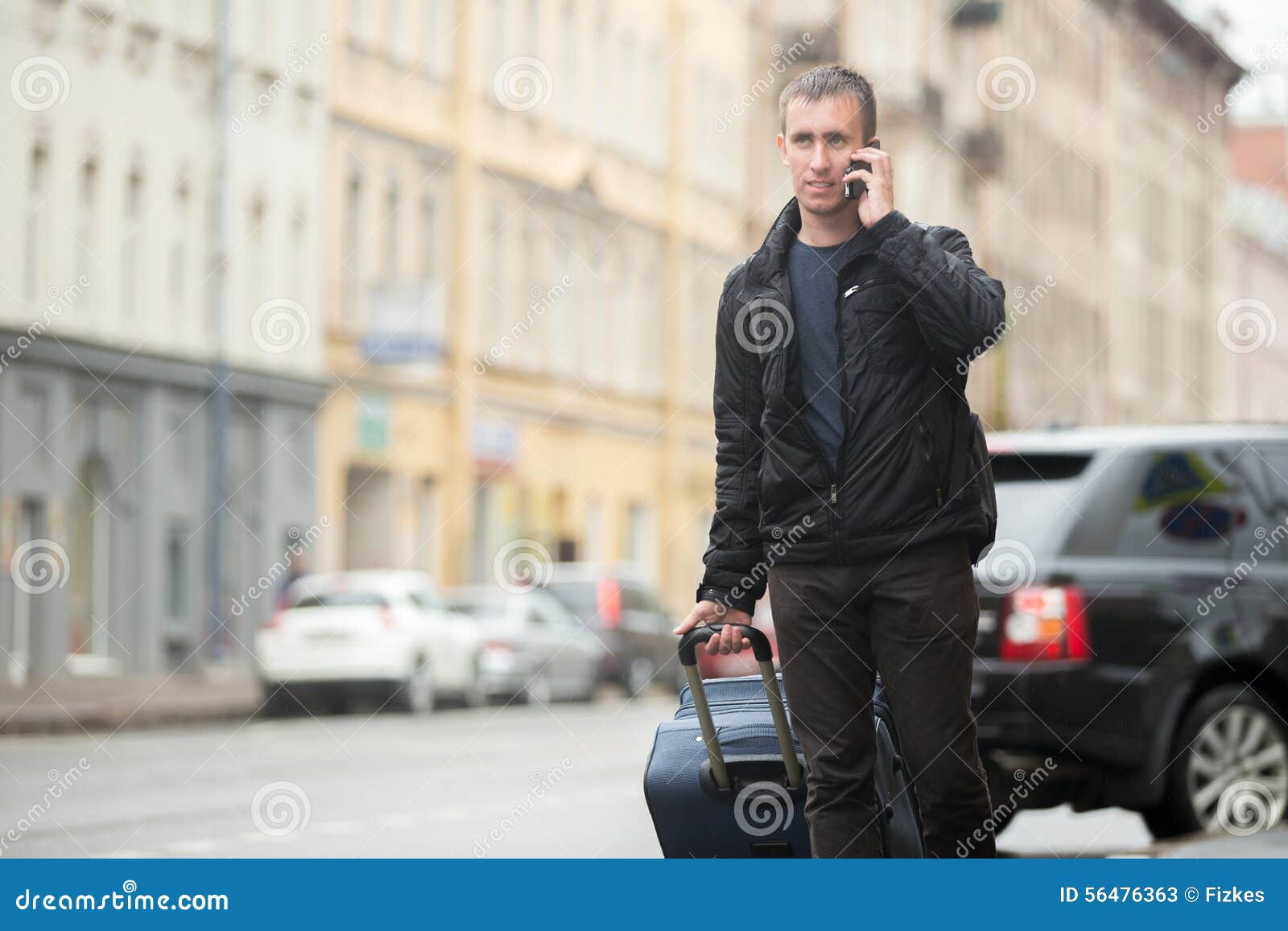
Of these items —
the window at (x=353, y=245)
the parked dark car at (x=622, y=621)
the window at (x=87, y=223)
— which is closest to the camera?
the window at (x=87, y=223)

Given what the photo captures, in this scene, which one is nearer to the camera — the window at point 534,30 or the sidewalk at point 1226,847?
the sidewalk at point 1226,847

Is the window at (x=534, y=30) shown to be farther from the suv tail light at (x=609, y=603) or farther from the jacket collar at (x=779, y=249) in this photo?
Result: the jacket collar at (x=779, y=249)

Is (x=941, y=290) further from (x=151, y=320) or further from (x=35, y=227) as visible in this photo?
(x=151, y=320)

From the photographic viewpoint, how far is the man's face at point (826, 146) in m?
4.94

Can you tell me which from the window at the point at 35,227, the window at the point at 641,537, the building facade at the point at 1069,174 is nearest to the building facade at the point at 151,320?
the window at the point at 35,227

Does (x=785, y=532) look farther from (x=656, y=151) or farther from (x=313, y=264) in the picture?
(x=656, y=151)

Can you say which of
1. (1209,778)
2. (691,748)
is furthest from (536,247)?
(691,748)

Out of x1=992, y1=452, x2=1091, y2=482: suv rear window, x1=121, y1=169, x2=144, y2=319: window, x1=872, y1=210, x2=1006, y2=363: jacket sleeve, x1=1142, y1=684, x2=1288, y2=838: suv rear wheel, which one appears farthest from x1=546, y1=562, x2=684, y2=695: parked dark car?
x1=872, y1=210, x2=1006, y2=363: jacket sleeve

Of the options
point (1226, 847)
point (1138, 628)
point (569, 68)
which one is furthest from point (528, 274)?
point (1226, 847)

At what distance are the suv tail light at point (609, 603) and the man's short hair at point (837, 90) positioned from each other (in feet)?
83.8

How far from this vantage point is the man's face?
Answer: 4.94 m

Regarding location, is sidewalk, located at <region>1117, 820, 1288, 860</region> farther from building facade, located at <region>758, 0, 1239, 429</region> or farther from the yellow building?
building facade, located at <region>758, 0, 1239, 429</region>

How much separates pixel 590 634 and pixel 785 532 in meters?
24.9

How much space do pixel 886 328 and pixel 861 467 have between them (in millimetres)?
279
